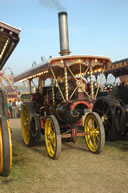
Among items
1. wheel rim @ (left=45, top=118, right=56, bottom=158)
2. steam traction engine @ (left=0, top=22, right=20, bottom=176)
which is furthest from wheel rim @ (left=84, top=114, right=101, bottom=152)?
steam traction engine @ (left=0, top=22, right=20, bottom=176)

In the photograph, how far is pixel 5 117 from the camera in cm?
342

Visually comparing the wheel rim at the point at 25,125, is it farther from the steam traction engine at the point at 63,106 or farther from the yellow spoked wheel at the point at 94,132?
the yellow spoked wheel at the point at 94,132

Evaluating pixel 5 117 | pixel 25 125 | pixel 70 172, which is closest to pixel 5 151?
pixel 5 117

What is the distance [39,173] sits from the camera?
3.58 metres

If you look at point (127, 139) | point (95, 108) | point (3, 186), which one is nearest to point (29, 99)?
point (95, 108)

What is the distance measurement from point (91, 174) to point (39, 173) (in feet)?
2.54

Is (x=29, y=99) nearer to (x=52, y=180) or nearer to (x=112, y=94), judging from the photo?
(x=112, y=94)

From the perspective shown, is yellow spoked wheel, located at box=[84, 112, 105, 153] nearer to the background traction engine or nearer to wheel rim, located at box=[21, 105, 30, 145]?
the background traction engine

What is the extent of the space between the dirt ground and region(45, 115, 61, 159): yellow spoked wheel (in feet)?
0.47

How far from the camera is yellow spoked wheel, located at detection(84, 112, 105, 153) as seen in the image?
434 centimetres

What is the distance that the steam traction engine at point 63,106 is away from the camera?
457cm

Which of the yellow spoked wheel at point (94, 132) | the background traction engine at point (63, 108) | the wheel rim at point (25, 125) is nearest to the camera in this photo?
the yellow spoked wheel at point (94, 132)

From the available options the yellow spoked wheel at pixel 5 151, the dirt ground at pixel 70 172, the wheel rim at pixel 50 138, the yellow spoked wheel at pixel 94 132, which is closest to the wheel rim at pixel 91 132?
the yellow spoked wheel at pixel 94 132

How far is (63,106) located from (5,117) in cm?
176
